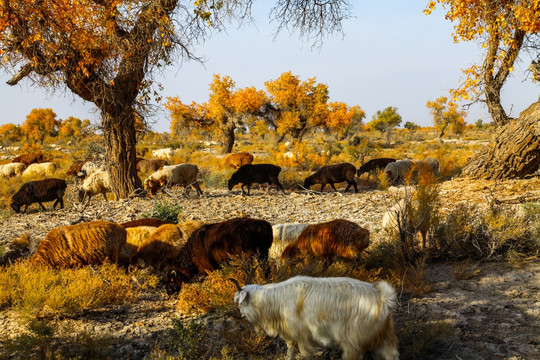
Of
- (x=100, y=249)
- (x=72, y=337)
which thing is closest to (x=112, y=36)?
(x=100, y=249)

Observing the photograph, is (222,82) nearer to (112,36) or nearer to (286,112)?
(286,112)

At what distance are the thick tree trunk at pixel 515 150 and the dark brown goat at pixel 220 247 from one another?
25.6 feet

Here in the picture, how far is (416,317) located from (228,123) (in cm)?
2644

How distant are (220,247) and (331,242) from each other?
59.9 inches

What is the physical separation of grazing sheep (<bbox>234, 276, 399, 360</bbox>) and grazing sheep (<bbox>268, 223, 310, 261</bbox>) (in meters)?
2.52

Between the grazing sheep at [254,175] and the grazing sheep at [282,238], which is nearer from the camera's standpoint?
the grazing sheep at [282,238]

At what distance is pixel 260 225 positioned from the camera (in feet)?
15.5

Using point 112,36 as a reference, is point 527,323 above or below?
below

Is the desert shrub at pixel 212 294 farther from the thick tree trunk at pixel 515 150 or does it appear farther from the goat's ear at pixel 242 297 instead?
the thick tree trunk at pixel 515 150

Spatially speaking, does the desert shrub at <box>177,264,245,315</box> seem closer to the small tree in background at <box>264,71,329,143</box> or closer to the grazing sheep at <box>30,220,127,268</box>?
the grazing sheep at <box>30,220,127,268</box>

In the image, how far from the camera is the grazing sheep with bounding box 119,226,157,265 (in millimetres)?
5702

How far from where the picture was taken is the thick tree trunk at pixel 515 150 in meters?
→ 8.99

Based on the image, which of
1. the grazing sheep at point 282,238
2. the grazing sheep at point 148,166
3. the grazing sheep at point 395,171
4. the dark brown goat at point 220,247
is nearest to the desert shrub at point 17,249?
the dark brown goat at point 220,247

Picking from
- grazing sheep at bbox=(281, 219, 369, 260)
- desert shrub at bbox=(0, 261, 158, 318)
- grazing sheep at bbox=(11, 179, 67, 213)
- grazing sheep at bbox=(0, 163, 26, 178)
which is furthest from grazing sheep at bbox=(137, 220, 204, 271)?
grazing sheep at bbox=(0, 163, 26, 178)
